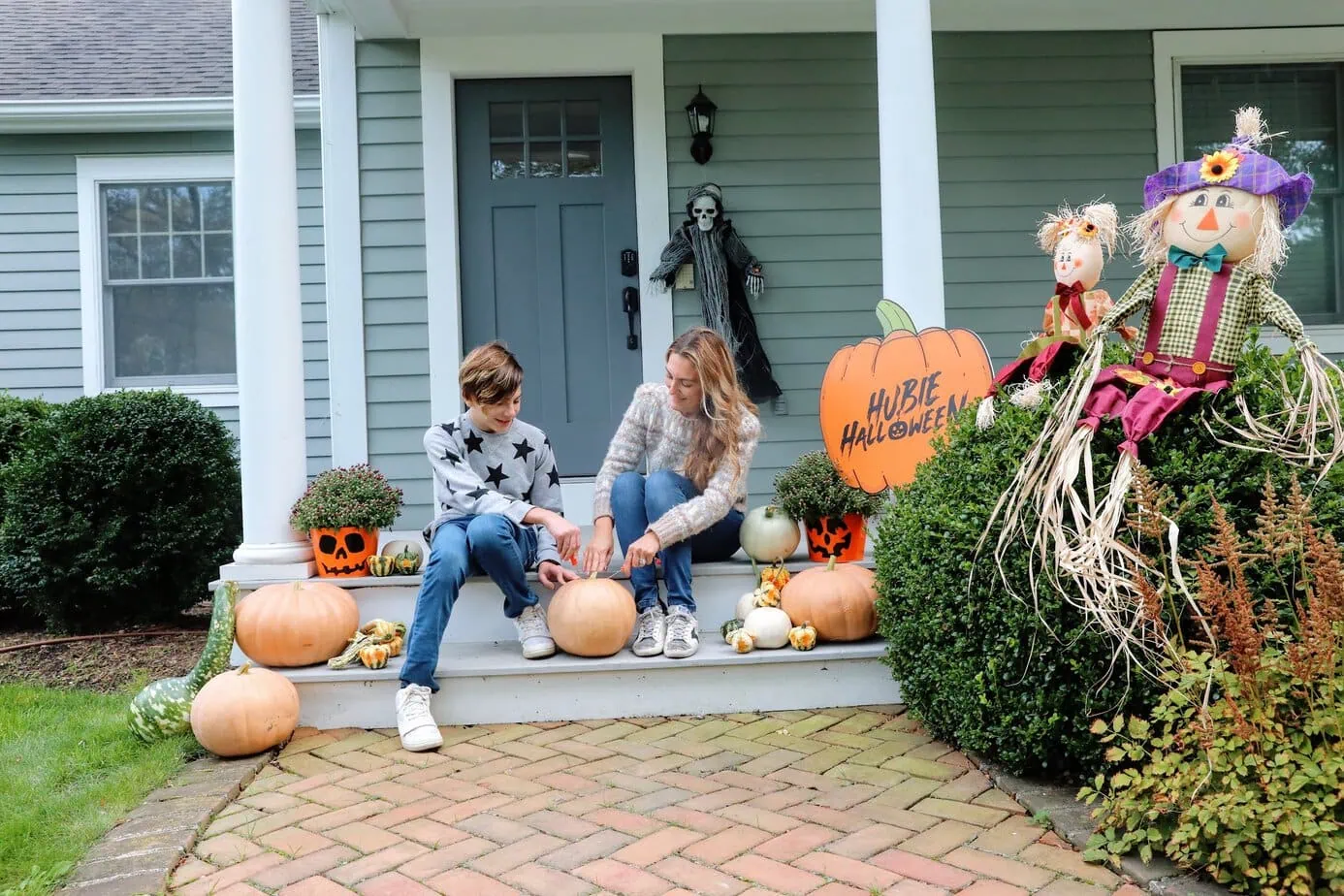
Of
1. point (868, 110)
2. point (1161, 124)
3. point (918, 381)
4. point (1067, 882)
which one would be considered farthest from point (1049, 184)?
point (1067, 882)

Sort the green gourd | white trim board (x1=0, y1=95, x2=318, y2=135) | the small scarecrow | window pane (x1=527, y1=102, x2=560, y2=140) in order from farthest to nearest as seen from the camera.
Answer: white trim board (x1=0, y1=95, x2=318, y2=135) → window pane (x1=527, y1=102, x2=560, y2=140) → the green gourd → the small scarecrow

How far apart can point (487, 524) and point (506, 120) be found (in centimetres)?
274

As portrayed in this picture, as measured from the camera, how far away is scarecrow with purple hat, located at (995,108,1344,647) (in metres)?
2.26

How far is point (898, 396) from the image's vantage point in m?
3.72

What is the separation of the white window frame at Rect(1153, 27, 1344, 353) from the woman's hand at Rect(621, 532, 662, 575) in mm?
3634

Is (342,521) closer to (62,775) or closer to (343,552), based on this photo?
(343,552)

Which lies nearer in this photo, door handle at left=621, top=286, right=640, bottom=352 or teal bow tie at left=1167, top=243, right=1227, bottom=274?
teal bow tie at left=1167, top=243, right=1227, bottom=274

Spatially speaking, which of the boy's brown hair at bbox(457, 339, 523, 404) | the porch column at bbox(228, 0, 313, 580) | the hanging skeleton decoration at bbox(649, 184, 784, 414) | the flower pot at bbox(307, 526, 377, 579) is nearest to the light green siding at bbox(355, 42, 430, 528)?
the hanging skeleton decoration at bbox(649, 184, 784, 414)

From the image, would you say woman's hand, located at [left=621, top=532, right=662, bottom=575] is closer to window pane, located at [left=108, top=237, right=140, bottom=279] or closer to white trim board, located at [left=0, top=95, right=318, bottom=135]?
white trim board, located at [left=0, top=95, right=318, bottom=135]

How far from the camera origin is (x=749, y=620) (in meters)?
3.37

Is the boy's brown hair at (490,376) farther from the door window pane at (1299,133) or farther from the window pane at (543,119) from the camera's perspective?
the door window pane at (1299,133)

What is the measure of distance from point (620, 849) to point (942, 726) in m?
1.03

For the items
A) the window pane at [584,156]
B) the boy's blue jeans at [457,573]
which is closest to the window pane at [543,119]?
the window pane at [584,156]

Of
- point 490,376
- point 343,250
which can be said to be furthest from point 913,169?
point 343,250
